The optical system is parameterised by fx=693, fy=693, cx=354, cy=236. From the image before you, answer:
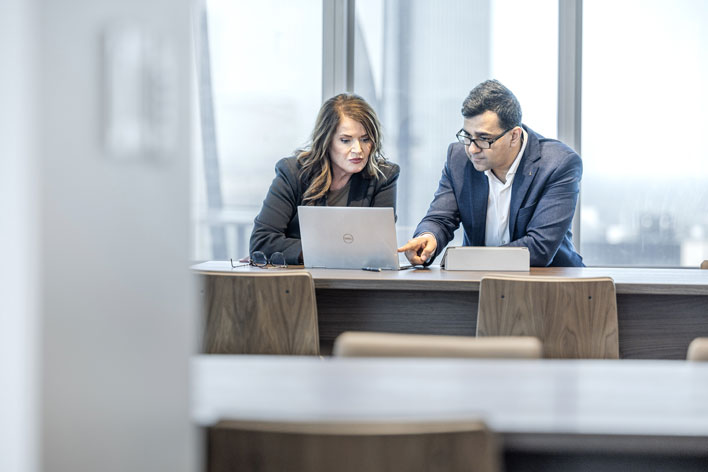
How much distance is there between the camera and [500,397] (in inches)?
34.7

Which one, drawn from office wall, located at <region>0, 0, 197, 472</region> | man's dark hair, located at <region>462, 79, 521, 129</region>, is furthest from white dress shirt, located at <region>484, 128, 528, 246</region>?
office wall, located at <region>0, 0, 197, 472</region>

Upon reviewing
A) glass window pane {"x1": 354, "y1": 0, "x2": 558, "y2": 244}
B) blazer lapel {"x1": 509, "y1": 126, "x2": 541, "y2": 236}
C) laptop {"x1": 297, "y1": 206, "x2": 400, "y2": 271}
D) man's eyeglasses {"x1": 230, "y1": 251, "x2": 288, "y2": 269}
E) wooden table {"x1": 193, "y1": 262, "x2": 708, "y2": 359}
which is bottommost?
wooden table {"x1": 193, "y1": 262, "x2": 708, "y2": 359}

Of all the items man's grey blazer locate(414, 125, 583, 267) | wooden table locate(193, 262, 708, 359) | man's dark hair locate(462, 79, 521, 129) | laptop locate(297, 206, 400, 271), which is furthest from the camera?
man's dark hair locate(462, 79, 521, 129)

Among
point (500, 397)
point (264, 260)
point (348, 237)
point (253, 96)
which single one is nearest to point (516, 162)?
point (348, 237)

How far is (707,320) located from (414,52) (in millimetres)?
2743

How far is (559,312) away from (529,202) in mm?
1088

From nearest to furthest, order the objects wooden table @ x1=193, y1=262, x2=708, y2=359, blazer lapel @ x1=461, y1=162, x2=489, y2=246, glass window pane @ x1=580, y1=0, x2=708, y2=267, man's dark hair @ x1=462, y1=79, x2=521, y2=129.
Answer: wooden table @ x1=193, y1=262, x2=708, y2=359 → man's dark hair @ x1=462, y1=79, x2=521, y2=129 → blazer lapel @ x1=461, y1=162, x2=489, y2=246 → glass window pane @ x1=580, y1=0, x2=708, y2=267

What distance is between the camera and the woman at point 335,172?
10.2 feet

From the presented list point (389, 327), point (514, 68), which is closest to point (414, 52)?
point (514, 68)

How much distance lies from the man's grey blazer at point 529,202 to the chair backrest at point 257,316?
3.00 feet

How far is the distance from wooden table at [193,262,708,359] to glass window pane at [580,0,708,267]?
2031 mm

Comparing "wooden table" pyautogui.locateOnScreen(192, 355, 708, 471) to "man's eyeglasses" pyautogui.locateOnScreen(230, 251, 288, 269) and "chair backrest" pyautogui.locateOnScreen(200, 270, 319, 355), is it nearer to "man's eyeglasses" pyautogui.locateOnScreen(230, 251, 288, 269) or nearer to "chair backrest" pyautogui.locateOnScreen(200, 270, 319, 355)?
"chair backrest" pyautogui.locateOnScreen(200, 270, 319, 355)

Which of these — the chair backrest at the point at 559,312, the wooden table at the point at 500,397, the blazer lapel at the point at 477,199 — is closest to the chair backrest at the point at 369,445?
the wooden table at the point at 500,397

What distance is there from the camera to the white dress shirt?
3.04 m
